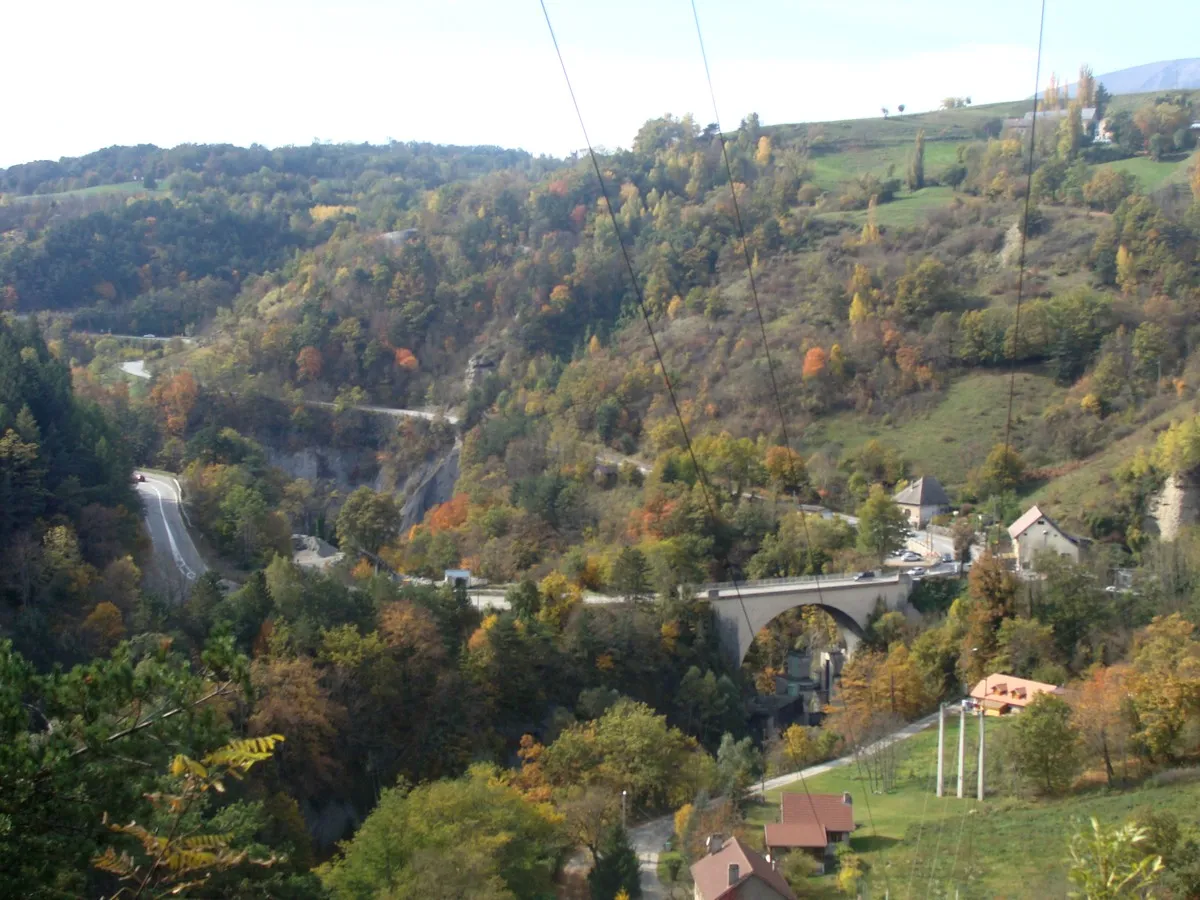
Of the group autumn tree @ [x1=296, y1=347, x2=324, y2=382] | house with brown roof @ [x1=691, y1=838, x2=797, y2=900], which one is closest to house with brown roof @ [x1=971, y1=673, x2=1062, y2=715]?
house with brown roof @ [x1=691, y1=838, x2=797, y2=900]

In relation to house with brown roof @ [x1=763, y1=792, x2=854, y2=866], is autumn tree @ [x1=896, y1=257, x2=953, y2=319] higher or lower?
higher

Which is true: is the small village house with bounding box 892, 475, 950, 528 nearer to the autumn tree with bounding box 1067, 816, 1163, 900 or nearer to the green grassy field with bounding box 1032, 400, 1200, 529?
the green grassy field with bounding box 1032, 400, 1200, 529

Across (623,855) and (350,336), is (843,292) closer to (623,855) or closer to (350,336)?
(350,336)

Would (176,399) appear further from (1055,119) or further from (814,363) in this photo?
(1055,119)

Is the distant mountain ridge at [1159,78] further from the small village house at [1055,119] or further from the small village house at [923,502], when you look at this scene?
the small village house at [923,502]

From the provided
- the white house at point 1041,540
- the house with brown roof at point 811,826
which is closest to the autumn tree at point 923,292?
the white house at point 1041,540

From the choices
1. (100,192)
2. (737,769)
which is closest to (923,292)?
(737,769)

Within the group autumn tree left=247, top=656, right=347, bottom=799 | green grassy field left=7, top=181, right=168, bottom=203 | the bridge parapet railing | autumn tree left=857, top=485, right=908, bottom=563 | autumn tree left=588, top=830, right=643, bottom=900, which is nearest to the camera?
autumn tree left=588, top=830, right=643, bottom=900
